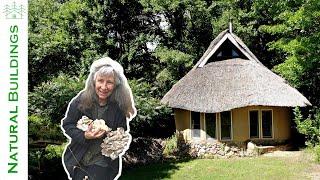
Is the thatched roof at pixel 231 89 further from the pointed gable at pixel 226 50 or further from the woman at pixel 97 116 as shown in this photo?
the woman at pixel 97 116

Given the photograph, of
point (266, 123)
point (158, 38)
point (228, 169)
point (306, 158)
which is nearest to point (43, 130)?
point (228, 169)

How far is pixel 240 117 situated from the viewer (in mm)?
19953

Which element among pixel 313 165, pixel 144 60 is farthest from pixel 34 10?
pixel 313 165

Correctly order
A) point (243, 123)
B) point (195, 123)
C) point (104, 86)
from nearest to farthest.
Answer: point (104, 86)
point (243, 123)
point (195, 123)

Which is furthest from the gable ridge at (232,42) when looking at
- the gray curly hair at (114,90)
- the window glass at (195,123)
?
the gray curly hair at (114,90)

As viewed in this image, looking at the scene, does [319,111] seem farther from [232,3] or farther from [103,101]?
[103,101]

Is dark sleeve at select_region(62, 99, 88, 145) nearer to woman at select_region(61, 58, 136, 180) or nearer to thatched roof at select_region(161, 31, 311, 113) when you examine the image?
woman at select_region(61, 58, 136, 180)

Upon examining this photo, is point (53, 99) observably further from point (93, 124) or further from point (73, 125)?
point (93, 124)

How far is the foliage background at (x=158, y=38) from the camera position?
2145 cm

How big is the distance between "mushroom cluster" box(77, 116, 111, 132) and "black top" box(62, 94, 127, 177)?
49mm

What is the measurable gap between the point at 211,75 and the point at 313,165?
21.7 feet

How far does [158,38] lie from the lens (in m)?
28.9

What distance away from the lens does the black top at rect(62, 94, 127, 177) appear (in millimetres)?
6719

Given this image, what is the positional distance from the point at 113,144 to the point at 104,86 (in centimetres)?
89
